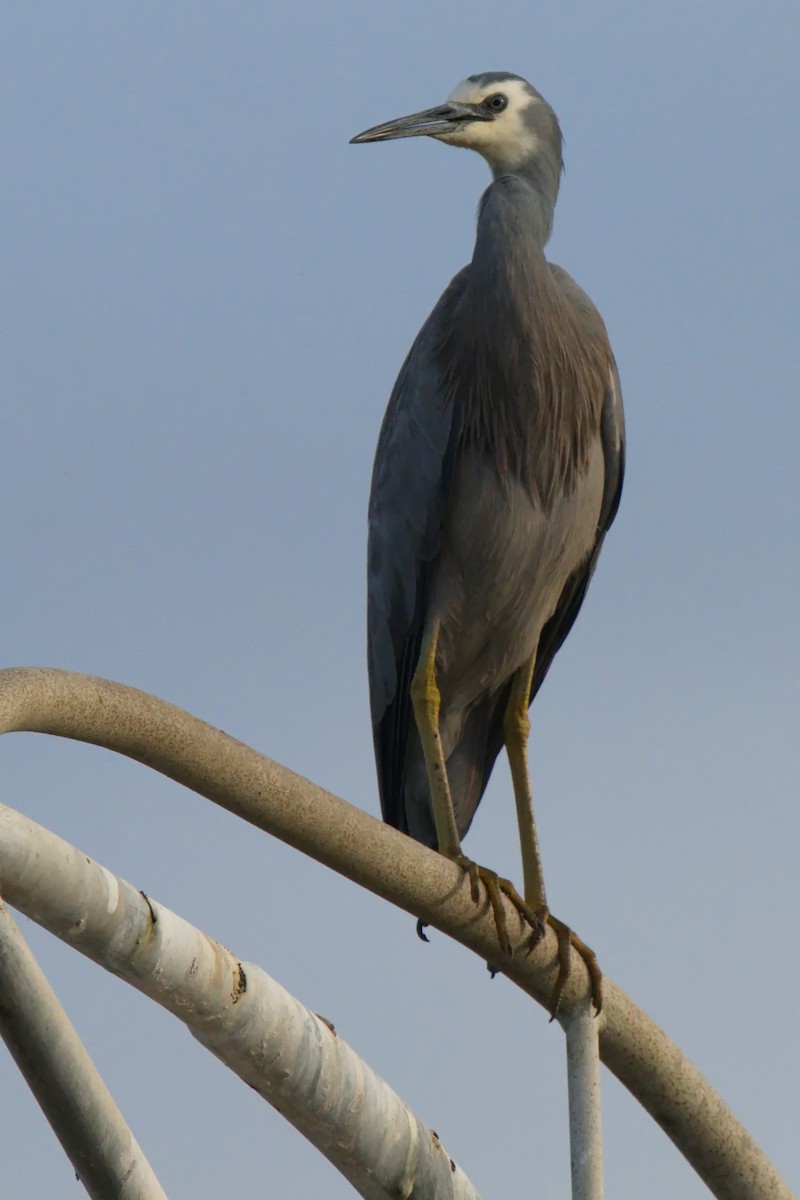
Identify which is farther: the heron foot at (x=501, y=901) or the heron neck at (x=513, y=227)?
the heron neck at (x=513, y=227)

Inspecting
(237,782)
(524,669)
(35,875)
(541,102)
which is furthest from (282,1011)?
(541,102)

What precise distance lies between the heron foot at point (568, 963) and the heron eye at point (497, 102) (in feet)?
8.17

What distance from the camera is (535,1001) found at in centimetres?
388

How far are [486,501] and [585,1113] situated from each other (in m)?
1.83

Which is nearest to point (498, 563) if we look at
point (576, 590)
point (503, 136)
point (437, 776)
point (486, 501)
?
point (486, 501)

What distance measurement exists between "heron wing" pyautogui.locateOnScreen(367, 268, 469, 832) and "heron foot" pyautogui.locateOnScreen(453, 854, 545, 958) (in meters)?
0.79

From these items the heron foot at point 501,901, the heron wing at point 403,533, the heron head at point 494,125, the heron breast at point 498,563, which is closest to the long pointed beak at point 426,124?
the heron head at point 494,125

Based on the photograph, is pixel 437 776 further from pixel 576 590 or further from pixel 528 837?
pixel 576 590

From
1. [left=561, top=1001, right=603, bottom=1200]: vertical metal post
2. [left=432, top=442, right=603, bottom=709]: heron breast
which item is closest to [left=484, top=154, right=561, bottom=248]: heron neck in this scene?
[left=432, top=442, right=603, bottom=709]: heron breast

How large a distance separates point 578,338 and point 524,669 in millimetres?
978

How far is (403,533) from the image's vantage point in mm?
4828

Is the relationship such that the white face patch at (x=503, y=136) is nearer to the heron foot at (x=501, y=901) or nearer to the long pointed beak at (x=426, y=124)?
the long pointed beak at (x=426, y=124)

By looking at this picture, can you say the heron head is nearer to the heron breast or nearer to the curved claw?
the heron breast

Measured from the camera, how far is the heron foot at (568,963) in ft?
12.2
